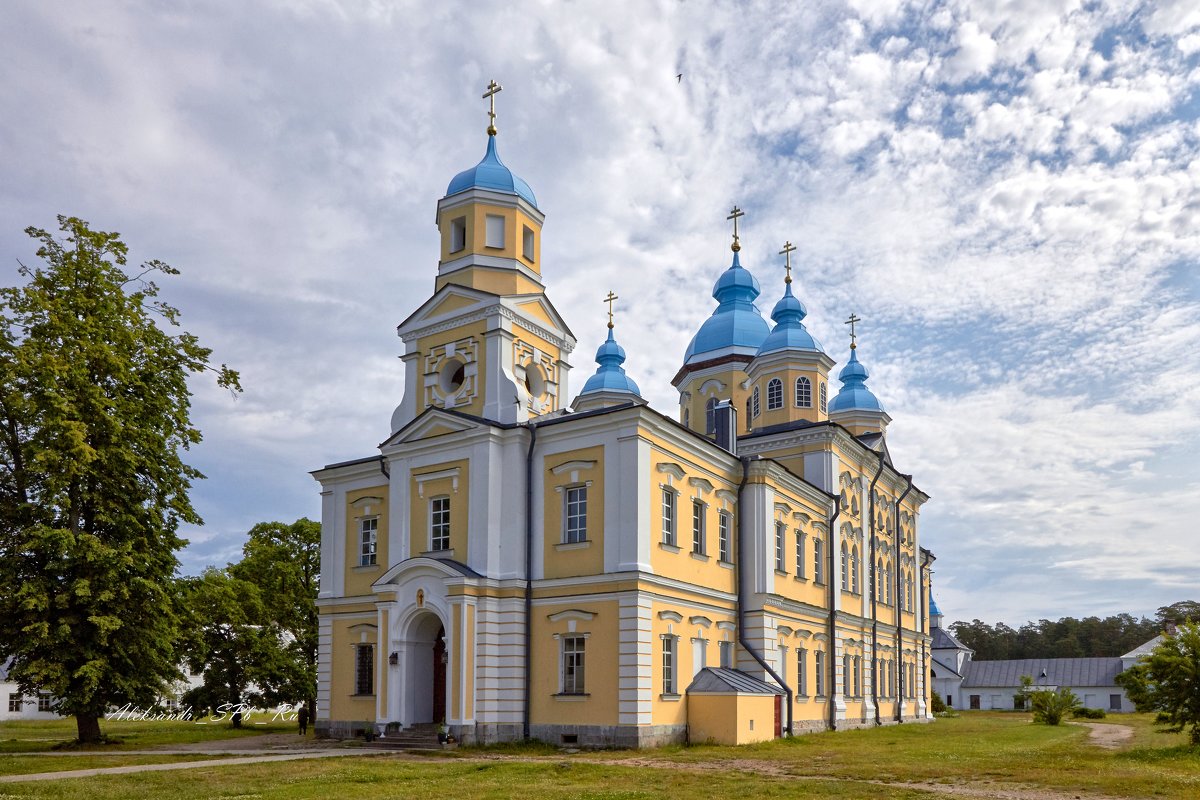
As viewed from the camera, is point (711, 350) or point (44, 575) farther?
point (711, 350)

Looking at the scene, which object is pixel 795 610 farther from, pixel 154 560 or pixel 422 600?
pixel 154 560

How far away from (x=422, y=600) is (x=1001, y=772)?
13060mm

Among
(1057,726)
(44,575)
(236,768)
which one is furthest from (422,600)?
(1057,726)

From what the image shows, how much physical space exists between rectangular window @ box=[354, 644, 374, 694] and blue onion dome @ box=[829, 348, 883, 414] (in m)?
24.8

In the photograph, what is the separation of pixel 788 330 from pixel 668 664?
650 inches

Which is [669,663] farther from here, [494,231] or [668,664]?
[494,231]

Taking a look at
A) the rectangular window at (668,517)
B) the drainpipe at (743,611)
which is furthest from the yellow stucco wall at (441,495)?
the drainpipe at (743,611)

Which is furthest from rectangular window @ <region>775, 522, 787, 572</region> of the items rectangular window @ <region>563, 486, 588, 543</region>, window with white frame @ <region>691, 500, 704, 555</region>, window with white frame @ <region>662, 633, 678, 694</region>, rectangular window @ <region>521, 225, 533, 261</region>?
rectangular window @ <region>521, 225, 533, 261</region>

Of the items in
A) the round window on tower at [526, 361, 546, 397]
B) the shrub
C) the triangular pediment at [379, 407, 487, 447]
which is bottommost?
the shrub

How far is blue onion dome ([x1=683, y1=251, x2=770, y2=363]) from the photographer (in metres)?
40.5

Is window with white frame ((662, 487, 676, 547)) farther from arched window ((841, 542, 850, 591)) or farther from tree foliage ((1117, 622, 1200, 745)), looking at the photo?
arched window ((841, 542, 850, 591))

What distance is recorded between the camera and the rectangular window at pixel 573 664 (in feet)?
78.7

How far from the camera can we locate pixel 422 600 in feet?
80.9

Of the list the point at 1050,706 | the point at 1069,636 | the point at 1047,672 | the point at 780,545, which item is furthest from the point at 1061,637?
the point at 780,545
